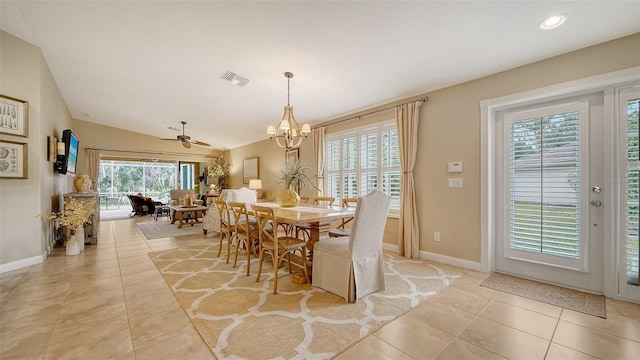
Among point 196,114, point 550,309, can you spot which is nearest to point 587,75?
point 550,309

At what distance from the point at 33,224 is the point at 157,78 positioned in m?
2.71

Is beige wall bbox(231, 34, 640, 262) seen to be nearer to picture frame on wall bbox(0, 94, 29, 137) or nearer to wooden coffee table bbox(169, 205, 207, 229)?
picture frame on wall bbox(0, 94, 29, 137)

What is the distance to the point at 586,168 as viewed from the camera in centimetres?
249

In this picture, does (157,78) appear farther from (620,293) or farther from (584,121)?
(620,293)

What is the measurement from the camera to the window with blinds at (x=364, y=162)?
4.05 meters

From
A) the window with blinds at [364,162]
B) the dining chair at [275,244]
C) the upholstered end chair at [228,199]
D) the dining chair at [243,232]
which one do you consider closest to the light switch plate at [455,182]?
the window with blinds at [364,162]

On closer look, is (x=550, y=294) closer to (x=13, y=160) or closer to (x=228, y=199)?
(x=228, y=199)

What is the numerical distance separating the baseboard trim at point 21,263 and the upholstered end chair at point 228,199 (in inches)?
91.0

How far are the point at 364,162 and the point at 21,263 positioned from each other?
5059 millimetres

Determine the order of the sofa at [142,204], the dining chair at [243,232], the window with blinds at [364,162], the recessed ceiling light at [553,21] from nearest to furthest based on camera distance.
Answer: the recessed ceiling light at [553,21]
the dining chair at [243,232]
the window with blinds at [364,162]
the sofa at [142,204]

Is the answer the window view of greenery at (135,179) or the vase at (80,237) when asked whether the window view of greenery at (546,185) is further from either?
the window view of greenery at (135,179)

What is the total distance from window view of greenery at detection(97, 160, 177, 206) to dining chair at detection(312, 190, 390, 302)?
10827 mm

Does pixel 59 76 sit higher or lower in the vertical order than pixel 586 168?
higher

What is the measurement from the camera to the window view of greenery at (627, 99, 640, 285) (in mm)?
2258
